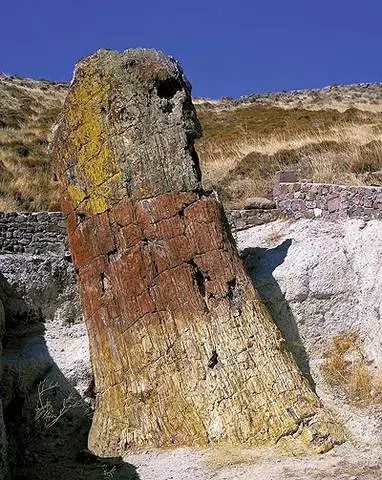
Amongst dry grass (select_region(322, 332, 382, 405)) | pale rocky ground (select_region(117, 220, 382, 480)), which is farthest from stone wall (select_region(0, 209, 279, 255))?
dry grass (select_region(322, 332, 382, 405))

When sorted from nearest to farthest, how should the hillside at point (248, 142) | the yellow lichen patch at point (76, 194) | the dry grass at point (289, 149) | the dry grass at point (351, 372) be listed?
the dry grass at point (351, 372) < the yellow lichen patch at point (76, 194) < the dry grass at point (289, 149) < the hillside at point (248, 142)

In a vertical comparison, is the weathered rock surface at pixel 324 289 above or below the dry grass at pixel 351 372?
above

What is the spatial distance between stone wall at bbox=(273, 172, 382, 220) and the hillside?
8.40 feet

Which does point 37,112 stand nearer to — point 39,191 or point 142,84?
point 39,191

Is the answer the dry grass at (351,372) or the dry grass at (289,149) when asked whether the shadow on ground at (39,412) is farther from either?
the dry grass at (289,149)

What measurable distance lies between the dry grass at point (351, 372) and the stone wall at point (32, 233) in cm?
413

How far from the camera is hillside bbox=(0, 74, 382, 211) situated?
14.6 metres

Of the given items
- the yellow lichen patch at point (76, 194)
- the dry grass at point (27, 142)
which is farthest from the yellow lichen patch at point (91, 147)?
the dry grass at point (27, 142)

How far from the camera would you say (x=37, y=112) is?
29750 mm

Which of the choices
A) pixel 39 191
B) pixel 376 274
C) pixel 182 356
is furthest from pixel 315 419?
pixel 39 191

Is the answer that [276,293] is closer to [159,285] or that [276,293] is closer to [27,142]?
[159,285]

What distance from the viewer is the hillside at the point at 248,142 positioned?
14578 millimetres

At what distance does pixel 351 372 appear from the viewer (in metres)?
7.92

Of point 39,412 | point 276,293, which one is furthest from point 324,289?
point 39,412
